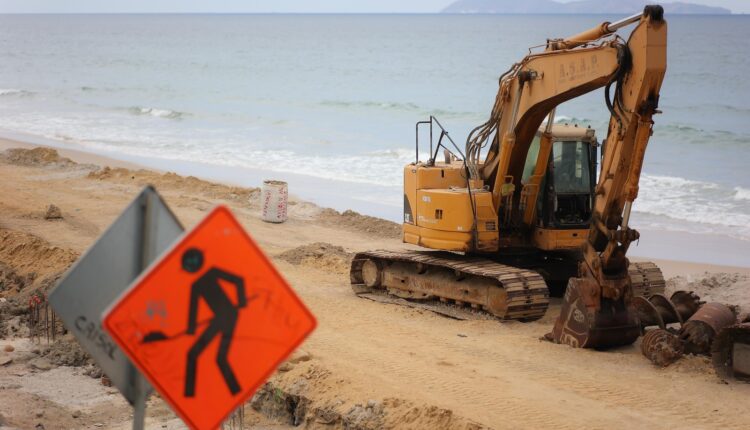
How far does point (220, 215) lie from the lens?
3840 mm

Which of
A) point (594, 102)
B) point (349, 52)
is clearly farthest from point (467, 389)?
point (349, 52)

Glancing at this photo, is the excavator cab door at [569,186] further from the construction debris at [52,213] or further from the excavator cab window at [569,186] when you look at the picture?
the construction debris at [52,213]

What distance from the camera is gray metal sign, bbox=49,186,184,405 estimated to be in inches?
160

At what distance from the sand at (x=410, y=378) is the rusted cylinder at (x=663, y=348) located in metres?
0.08

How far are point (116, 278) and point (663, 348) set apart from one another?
683cm

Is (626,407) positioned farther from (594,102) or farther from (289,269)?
(594,102)

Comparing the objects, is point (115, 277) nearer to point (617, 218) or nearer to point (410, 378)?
point (410, 378)

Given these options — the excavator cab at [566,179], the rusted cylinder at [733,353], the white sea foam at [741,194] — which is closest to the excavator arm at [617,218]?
the rusted cylinder at [733,353]

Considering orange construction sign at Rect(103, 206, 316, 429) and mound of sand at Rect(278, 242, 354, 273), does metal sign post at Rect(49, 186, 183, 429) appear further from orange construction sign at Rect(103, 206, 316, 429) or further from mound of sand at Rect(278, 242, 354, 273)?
mound of sand at Rect(278, 242, 354, 273)

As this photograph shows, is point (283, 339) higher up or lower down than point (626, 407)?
higher up

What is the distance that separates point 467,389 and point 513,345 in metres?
2.05

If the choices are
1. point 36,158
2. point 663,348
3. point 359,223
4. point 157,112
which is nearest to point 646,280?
point 663,348

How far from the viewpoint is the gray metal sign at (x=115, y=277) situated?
13.4 ft

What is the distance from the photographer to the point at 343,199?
73.5 feet
